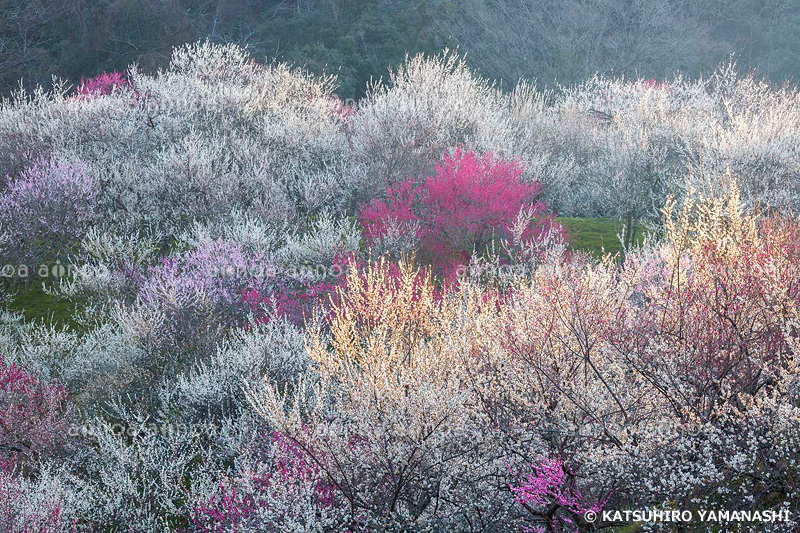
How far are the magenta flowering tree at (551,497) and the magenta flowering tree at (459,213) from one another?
10.7 metres

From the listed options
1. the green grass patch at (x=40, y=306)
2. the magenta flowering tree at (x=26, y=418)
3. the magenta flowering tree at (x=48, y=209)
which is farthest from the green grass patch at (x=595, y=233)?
the magenta flowering tree at (x=48, y=209)

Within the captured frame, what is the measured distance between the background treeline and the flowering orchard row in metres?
9.44

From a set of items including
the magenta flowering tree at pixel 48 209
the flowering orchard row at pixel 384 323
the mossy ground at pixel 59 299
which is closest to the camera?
the flowering orchard row at pixel 384 323

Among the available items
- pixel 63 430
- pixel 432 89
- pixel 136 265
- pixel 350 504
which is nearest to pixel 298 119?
pixel 432 89

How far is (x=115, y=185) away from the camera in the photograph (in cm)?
2139

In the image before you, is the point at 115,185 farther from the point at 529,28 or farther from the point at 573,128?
the point at 529,28

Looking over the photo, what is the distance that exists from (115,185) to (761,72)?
4600 centimetres

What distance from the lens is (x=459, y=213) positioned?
1834 centimetres

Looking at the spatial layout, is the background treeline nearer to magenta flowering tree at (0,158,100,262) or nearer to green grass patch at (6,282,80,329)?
magenta flowering tree at (0,158,100,262)

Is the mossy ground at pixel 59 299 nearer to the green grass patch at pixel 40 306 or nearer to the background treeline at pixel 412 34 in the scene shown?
the green grass patch at pixel 40 306

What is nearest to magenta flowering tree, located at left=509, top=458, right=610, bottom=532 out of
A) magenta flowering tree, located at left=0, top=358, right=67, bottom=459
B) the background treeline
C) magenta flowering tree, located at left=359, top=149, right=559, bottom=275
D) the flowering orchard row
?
the flowering orchard row

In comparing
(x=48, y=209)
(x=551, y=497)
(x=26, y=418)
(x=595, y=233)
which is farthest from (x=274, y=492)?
(x=595, y=233)

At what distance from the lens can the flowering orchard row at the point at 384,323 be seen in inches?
270

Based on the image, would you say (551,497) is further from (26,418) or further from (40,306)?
(40,306)
